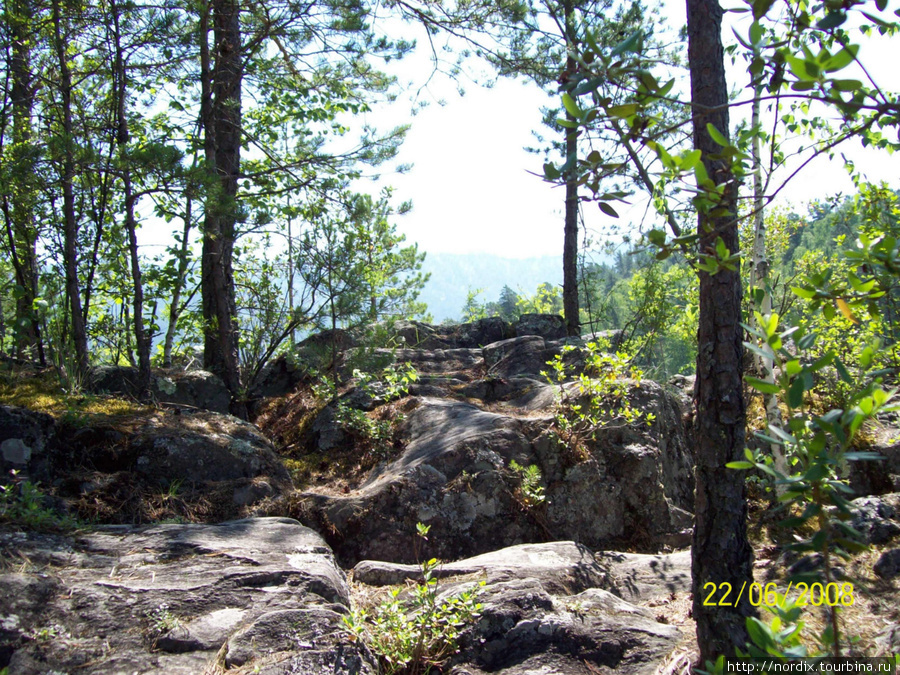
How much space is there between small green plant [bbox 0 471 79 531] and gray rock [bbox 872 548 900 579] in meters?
4.80

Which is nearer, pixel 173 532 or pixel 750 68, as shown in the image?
pixel 750 68

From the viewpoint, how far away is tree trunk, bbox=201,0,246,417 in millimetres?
6641

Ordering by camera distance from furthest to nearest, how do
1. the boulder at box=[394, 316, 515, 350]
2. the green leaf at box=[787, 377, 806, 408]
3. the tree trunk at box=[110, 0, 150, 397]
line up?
the boulder at box=[394, 316, 515, 350], the tree trunk at box=[110, 0, 150, 397], the green leaf at box=[787, 377, 806, 408]

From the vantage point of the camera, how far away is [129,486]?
4.10 m

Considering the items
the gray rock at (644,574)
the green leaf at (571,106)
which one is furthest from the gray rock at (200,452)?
the green leaf at (571,106)

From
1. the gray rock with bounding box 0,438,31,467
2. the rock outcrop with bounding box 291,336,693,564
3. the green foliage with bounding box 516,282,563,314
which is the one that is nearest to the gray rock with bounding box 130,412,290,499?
the rock outcrop with bounding box 291,336,693,564

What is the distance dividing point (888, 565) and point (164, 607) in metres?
4.14

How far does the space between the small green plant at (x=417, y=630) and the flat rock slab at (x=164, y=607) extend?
0.13m

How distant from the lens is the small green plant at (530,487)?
4734 mm

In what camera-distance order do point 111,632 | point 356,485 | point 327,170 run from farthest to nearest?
1. point 327,170
2. point 356,485
3. point 111,632

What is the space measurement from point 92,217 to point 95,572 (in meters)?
5.08

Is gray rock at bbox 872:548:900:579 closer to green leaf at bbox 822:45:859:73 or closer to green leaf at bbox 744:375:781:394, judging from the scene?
green leaf at bbox 744:375:781:394

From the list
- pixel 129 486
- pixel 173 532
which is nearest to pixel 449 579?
pixel 173 532

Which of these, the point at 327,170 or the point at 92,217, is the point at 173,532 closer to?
the point at 92,217
